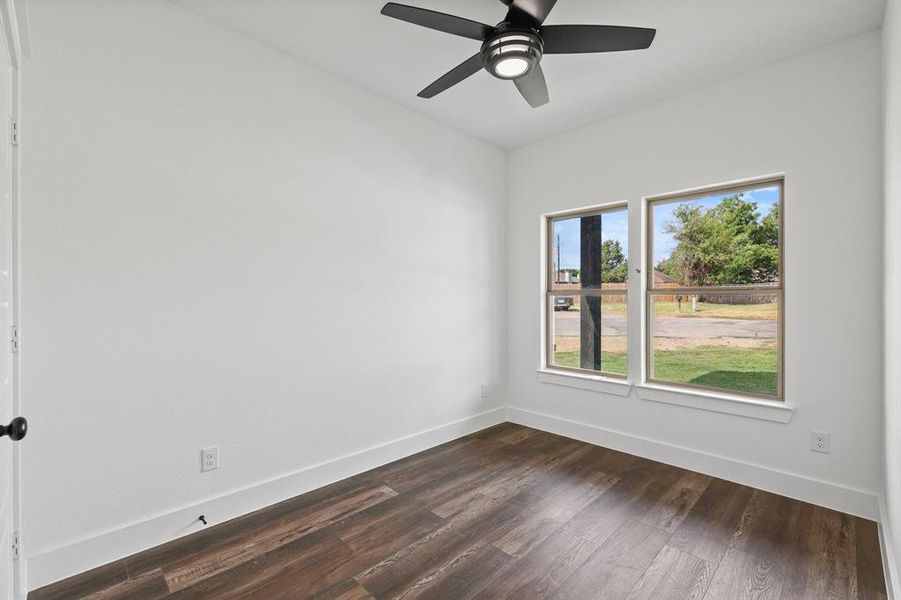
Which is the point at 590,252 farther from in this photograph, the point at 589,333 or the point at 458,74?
the point at 458,74

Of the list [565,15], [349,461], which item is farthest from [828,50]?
[349,461]

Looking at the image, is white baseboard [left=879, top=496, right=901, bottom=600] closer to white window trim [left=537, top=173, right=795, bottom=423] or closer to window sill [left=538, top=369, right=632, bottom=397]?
white window trim [left=537, top=173, right=795, bottom=423]

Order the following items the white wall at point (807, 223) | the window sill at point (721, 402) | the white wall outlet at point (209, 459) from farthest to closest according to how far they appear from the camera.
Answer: the window sill at point (721, 402), the white wall at point (807, 223), the white wall outlet at point (209, 459)

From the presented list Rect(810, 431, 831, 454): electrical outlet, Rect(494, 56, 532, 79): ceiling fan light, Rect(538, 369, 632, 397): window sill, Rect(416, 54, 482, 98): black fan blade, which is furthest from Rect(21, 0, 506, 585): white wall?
Rect(810, 431, 831, 454): electrical outlet

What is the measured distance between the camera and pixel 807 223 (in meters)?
2.65

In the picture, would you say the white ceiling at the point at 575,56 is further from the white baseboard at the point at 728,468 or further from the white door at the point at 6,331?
the white baseboard at the point at 728,468

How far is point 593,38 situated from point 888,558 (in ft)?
8.87

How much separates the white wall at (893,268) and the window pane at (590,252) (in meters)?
1.65

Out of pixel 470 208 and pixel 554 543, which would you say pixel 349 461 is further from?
pixel 470 208

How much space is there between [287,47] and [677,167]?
279 cm

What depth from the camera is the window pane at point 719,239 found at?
2.93 m

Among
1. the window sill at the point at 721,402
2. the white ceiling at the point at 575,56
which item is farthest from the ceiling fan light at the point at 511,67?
the window sill at the point at 721,402

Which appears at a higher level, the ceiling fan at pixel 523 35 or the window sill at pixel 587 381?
the ceiling fan at pixel 523 35

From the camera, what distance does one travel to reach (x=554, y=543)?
86.9 inches
